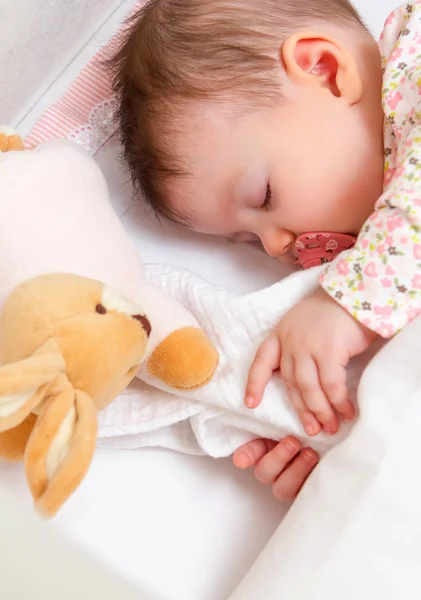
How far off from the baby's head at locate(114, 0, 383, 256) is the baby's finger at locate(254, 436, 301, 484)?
28cm

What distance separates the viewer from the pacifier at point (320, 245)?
927mm

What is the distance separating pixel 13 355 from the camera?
664 mm

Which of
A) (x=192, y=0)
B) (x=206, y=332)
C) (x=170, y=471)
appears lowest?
(x=170, y=471)

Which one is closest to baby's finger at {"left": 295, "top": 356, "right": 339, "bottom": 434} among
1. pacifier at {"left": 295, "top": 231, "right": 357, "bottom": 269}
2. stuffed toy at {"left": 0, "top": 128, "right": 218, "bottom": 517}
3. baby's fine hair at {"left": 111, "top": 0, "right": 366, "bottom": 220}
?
stuffed toy at {"left": 0, "top": 128, "right": 218, "bottom": 517}

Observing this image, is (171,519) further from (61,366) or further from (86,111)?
(86,111)

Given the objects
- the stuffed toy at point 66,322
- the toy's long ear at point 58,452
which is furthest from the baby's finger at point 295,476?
the toy's long ear at point 58,452

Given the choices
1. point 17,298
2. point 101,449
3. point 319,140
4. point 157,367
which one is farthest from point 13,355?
point 319,140

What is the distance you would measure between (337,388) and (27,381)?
1.12 feet

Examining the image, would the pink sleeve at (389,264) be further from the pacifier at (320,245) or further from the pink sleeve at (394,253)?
the pacifier at (320,245)

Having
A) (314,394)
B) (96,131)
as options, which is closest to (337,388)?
(314,394)

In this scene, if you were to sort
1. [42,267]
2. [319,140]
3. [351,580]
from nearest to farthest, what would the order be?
1. [351,580]
2. [42,267]
3. [319,140]

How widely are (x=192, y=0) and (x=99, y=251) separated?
0.38 meters

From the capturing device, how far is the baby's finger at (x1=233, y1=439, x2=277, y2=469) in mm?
821

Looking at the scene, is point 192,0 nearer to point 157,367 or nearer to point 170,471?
point 157,367
